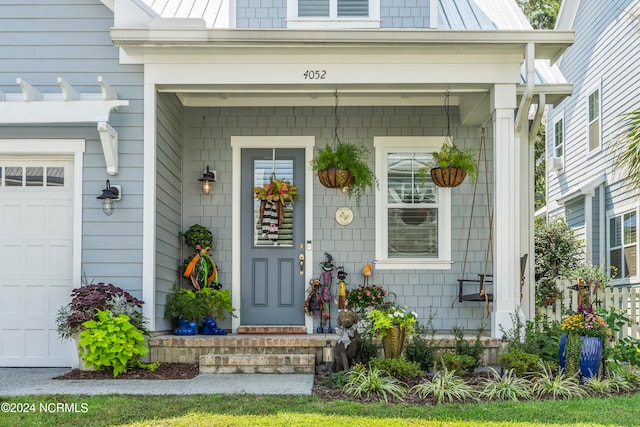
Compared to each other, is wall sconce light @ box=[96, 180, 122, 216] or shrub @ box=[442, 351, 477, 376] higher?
wall sconce light @ box=[96, 180, 122, 216]

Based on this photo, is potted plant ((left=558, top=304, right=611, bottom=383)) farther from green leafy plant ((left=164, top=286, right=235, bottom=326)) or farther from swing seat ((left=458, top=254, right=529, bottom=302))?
green leafy plant ((left=164, top=286, right=235, bottom=326))

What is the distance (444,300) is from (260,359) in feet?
8.84

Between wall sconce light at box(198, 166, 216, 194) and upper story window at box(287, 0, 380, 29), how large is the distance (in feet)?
6.33

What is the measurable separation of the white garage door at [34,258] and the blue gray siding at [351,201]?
1.56 metres

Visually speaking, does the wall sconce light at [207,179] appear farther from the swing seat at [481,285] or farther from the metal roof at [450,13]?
the swing seat at [481,285]

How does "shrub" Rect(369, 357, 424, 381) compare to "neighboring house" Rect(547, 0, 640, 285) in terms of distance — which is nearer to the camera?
"shrub" Rect(369, 357, 424, 381)

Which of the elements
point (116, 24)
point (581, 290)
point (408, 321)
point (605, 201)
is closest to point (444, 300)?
point (581, 290)

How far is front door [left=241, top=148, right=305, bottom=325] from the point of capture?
900 cm

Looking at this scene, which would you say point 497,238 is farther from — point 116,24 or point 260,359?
point 116,24

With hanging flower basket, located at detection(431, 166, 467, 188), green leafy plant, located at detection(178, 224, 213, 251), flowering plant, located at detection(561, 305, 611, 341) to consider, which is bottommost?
flowering plant, located at detection(561, 305, 611, 341)

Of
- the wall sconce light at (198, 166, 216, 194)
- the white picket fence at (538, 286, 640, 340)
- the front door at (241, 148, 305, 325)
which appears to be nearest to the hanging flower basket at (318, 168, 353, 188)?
the front door at (241, 148, 305, 325)

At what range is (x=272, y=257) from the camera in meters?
9.04

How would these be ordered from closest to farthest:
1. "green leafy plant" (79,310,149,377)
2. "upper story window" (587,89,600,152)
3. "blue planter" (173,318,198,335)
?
"green leafy plant" (79,310,149,377)
"blue planter" (173,318,198,335)
"upper story window" (587,89,600,152)

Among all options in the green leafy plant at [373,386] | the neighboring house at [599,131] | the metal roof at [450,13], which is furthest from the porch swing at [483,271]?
the neighboring house at [599,131]
